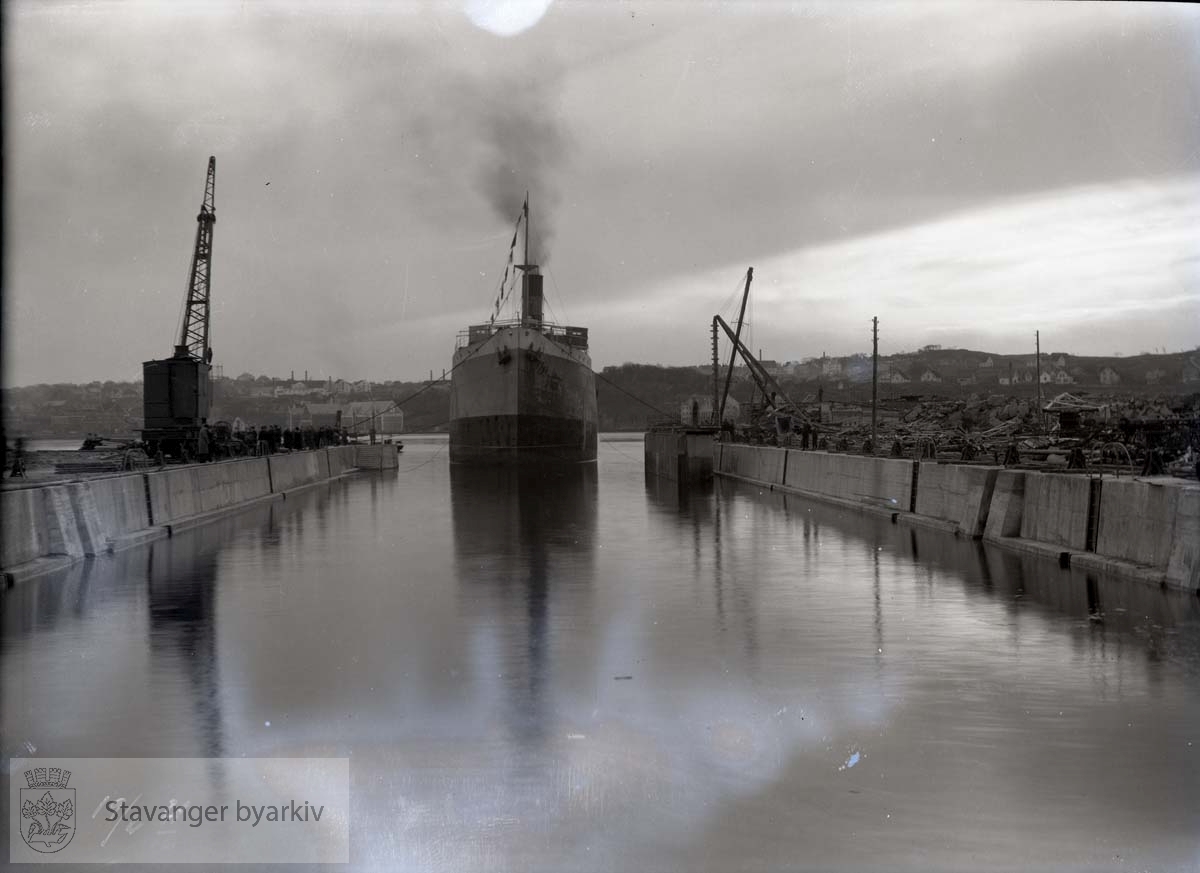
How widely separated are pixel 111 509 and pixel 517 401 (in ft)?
154

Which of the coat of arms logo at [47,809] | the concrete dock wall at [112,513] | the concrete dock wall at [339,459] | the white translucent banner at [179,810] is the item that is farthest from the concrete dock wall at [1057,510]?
the concrete dock wall at [339,459]

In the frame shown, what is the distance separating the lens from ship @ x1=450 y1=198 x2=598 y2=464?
68188 millimetres

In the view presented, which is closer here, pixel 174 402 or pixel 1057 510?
pixel 1057 510

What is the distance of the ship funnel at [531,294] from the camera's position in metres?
79.6

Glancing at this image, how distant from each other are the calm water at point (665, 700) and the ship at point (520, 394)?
49.5 meters

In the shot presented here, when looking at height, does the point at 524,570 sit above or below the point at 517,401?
below

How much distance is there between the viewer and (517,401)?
222 feet

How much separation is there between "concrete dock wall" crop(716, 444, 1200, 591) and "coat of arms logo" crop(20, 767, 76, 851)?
12.5 meters

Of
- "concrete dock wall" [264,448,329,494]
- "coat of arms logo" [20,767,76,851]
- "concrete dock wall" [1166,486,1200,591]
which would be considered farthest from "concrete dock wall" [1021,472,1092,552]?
"concrete dock wall" [264,448,329,494]

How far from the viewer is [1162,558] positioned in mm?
14492

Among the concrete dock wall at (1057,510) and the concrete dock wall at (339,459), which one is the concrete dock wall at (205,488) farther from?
the concrete dock wall at (1057,510)

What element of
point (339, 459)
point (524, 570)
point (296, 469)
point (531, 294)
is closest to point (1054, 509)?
point (524, 570)

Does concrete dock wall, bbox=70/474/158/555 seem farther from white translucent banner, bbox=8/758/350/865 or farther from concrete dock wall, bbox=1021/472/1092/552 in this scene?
concrete dock wall, bbox=1021/472/1092/552

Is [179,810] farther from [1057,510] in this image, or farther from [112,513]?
[112,513]
